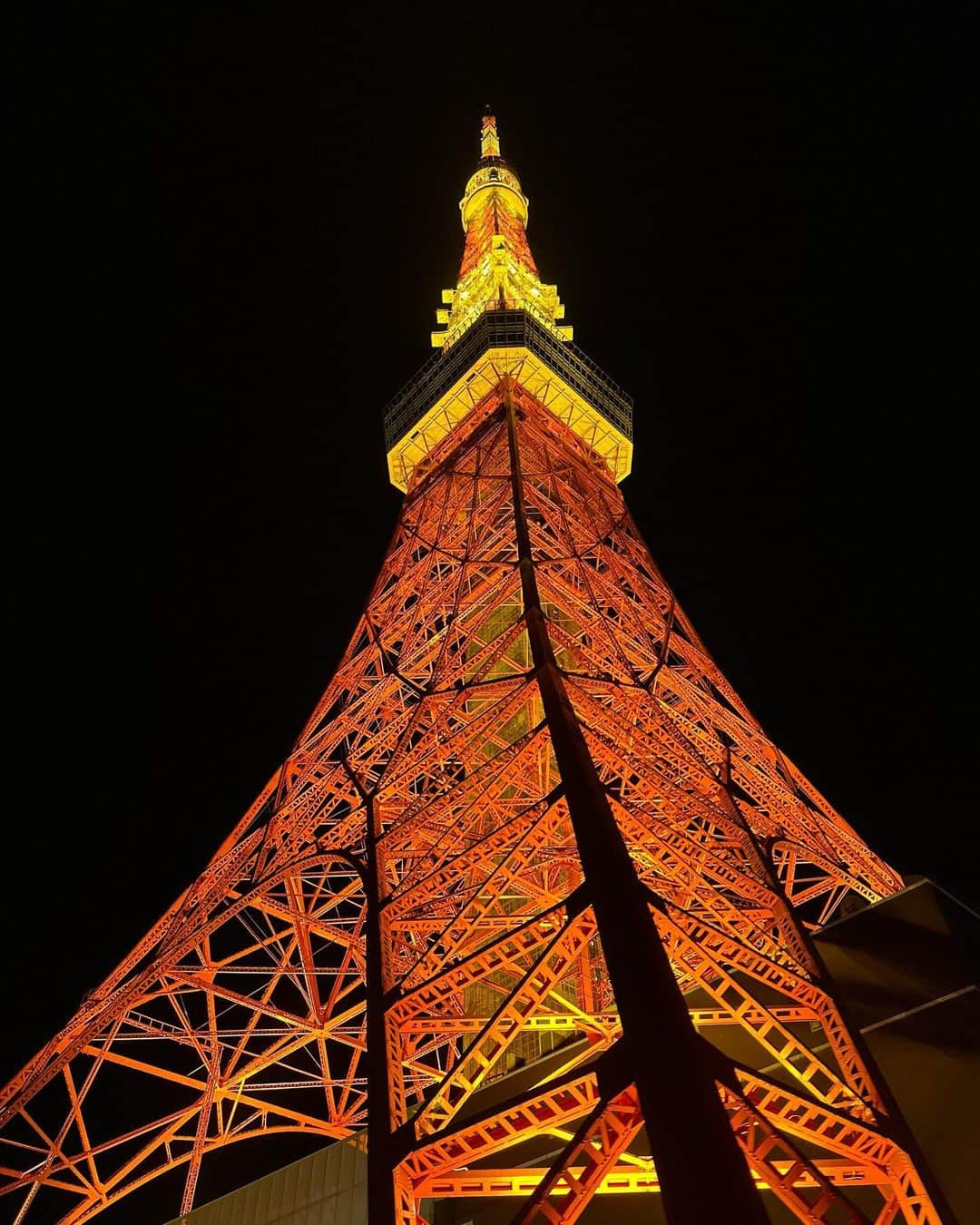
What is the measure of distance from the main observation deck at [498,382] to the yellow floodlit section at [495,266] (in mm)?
965

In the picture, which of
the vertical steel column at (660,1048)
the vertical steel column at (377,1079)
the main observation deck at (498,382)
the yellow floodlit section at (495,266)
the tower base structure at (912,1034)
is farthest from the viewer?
the yellow floodlit section at (495,266)

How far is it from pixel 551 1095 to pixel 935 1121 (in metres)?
5.08

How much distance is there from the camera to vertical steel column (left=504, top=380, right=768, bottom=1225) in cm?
360

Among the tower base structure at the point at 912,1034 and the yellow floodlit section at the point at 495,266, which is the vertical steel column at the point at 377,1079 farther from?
the yellow floodlit section at the point at 495,266

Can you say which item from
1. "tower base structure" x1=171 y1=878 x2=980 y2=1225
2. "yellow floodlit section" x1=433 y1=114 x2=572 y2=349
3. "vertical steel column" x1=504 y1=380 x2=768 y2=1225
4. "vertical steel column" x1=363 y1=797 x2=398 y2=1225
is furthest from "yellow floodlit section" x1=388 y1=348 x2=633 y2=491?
"vertical steel column" x1=504 y1=380 x2=768 y2=1225

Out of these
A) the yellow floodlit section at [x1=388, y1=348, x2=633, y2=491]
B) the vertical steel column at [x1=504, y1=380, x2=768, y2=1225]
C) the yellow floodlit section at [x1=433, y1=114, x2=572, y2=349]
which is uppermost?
the yellow floodlit section at [x1=433, y1=114, x2=572, y2=349]

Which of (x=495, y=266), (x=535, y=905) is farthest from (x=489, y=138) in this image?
(x=535, y=905)

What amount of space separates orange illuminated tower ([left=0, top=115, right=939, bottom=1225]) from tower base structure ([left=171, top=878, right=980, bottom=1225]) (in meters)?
0.40

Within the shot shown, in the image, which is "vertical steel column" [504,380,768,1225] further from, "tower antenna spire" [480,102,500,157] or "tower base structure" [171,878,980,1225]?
"tower antenna spire" [480,102,500,157]

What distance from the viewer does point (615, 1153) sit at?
4.34m

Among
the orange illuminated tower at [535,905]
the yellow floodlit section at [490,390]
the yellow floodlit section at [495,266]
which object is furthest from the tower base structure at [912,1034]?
the yellow floodlit section at [495,266]

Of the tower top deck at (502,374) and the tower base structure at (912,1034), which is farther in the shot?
the tower top deck at (502,374)

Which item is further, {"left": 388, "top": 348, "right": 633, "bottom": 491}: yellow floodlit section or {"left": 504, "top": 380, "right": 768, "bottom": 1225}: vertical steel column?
{"left": 388, "top": 348, "right": 633, "bottom": 491}: yellow floodlit section

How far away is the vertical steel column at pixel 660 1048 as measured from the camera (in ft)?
11.8
